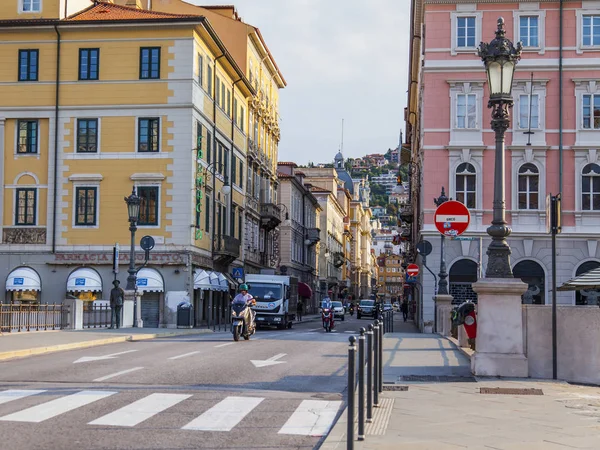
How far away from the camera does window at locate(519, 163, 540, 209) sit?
45688 mm

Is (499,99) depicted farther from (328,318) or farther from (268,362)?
(328,318)

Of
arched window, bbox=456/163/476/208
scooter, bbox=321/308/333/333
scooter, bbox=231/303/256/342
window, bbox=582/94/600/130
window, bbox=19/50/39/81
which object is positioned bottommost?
scooter, bbox=321/308/333/333

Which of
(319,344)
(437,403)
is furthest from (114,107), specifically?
(437,403)

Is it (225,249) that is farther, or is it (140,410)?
(225,249)

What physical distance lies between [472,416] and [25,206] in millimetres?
41782

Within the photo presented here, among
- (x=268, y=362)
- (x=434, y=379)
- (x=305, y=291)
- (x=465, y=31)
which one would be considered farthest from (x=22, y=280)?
(x=434, y=379)

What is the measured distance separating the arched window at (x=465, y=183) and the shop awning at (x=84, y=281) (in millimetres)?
18062

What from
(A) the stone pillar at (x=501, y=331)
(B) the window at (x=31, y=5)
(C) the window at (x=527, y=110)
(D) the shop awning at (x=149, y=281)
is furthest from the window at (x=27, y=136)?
(A) the stone pillar at (x=501, y=331)

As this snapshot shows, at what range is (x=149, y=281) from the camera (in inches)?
1877

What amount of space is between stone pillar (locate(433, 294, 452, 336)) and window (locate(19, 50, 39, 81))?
25682mm

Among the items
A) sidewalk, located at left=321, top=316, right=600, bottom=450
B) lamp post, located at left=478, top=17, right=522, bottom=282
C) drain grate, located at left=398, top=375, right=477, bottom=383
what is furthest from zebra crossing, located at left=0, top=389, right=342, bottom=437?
lamp post, located at left=478, top=17, right=522, bottom=282

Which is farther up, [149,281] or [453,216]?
[453,216]

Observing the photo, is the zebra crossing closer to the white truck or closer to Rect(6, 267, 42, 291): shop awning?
the white truck

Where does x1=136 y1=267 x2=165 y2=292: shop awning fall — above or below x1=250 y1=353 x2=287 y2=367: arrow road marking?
above
